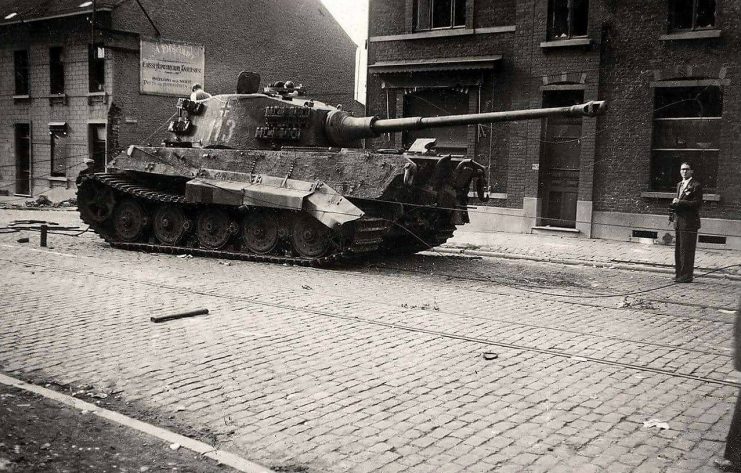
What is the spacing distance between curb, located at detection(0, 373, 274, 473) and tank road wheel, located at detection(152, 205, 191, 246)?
836 centimetres

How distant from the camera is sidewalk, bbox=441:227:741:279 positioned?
13664 millimetres

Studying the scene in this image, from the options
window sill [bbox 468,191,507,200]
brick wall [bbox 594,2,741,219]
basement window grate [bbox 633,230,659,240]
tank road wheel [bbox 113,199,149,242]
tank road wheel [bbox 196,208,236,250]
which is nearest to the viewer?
tank road wheel [bbox 196,208,236,250]

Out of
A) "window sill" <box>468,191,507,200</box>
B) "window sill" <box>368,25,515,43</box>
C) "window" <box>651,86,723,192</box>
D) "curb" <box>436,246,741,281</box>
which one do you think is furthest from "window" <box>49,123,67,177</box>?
"window" <box>651,86,723,192</box>

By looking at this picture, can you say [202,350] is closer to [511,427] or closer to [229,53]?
[511,427]

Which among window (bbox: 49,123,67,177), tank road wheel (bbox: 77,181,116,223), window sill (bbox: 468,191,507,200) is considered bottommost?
tank road wheel (bbox: 77,181,116,223)

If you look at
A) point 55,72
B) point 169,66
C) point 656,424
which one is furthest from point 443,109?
point 55,72

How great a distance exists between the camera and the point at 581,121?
59.9 feet

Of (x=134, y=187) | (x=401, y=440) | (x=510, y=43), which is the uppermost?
(x=510, y=43)

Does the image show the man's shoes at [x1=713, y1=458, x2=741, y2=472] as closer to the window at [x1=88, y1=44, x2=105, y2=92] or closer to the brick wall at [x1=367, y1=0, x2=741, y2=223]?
the brick wall at [x1=367, y1=0, x2=741, y2=223]

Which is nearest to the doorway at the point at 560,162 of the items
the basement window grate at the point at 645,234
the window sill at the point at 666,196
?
the basement window grate at the point at 645,234

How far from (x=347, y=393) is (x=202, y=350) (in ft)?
5.67

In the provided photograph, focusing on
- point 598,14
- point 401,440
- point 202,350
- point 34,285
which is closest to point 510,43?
point 598,14

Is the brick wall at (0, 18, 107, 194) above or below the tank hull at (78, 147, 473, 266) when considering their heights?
above

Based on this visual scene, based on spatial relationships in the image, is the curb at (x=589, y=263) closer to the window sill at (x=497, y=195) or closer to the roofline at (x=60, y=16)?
the window sill at (x=497, y=195)
